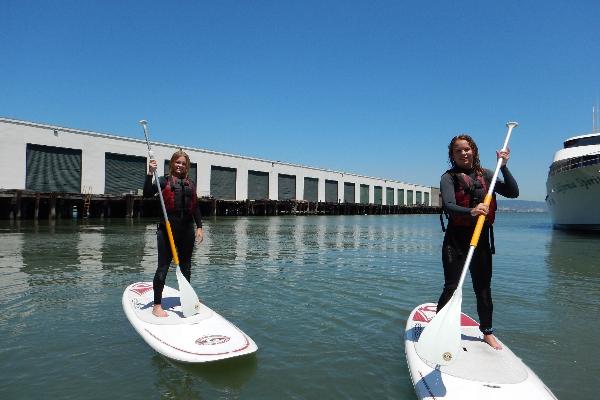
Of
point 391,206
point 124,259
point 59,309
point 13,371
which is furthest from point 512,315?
point 391,206

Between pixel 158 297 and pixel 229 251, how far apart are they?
9683mm

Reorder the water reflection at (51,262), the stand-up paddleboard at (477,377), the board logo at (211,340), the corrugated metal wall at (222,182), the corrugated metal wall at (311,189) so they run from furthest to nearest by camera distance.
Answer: the corrugated metal wall at (311,189)
the corrugated metal wall at (222,182)
the water reflection at (51,262)
the board logo at (211,340)
the stand-up paddleboard at (477,377)

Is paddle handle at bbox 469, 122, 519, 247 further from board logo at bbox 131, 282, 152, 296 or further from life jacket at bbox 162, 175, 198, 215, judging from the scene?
board logo at bbox 131, 282, 152, 296

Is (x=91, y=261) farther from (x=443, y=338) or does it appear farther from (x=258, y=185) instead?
(x=258, y=185)

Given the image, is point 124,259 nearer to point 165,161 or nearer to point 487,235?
point 487,235

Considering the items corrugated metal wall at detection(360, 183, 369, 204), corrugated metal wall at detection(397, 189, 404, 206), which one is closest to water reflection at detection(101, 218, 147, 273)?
corrugated metal wall at detection(360, 183, 369, 204)

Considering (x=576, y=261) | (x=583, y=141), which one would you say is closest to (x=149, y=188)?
(x=576, y=261)

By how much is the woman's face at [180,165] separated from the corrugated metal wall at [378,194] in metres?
87.8

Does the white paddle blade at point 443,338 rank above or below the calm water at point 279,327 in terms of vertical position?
above

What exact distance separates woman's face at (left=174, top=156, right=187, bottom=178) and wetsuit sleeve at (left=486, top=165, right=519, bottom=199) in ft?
11.6

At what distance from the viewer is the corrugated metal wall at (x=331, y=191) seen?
246 ft

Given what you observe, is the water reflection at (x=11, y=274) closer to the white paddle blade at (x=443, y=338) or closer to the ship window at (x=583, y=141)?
the white paddle blade at (x=443, y=338)

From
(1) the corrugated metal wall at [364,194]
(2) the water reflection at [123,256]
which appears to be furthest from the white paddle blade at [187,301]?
(1) the corrugated metal wall at [364,194]

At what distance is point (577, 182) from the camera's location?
25.8 meters
